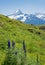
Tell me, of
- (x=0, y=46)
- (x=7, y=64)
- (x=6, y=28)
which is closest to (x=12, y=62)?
(x=7, y=64)

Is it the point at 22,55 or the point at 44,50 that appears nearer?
the point at 22,55

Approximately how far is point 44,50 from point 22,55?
2148 centimetres

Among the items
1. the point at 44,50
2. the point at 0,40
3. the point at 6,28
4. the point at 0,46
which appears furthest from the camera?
the point at 6,28

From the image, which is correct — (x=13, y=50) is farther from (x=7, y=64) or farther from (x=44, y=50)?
(x=44, y=50)

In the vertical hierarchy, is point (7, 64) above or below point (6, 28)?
below

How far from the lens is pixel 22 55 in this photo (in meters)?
23.8

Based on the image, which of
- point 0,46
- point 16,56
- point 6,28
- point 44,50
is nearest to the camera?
point 16,56

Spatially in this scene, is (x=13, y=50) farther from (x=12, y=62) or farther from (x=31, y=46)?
(x=31, y=46)

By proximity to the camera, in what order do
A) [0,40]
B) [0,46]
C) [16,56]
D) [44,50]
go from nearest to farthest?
[16,56], [0,46], [0,40], [44,50]

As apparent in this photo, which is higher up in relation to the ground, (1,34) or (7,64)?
(1,34)

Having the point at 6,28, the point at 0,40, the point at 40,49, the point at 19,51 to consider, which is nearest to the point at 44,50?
the point at 40,49

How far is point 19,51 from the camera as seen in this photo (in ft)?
79.6

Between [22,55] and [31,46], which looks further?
[31,46]

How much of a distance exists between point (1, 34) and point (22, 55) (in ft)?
78.9
